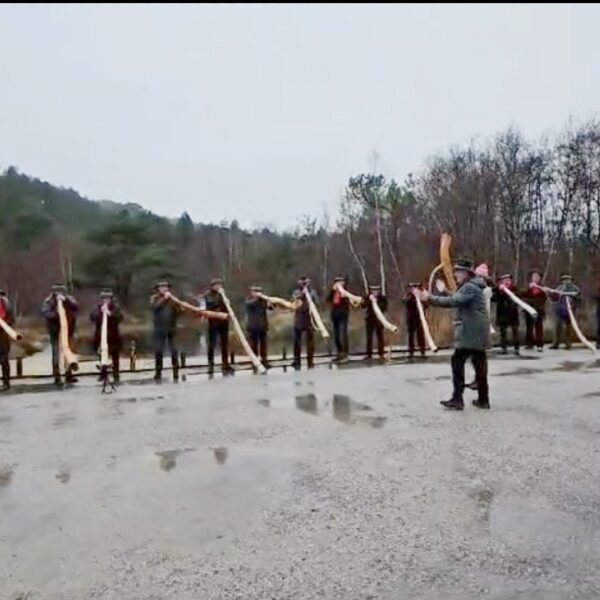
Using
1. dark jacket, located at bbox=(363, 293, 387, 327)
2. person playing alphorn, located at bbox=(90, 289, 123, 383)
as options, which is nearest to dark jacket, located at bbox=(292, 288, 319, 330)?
dark jacket, located at bbox=(363, 293, 387, 327)

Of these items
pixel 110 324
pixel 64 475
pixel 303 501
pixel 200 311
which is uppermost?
pixel 200 311

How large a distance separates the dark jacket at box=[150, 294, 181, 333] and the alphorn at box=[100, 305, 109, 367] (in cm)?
127

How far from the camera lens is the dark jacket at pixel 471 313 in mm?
10242

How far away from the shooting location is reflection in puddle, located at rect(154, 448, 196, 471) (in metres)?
7.60

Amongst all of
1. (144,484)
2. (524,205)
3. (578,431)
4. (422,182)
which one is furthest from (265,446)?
(422,182)

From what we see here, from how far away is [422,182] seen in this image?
53.0 m

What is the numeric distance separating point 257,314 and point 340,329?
2.34 metres

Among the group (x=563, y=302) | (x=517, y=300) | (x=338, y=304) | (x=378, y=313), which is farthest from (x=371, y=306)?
(x=563, y=302)

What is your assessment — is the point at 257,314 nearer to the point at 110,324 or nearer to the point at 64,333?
the point at 110,324

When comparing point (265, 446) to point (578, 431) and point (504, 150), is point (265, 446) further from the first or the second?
point (504, 150)

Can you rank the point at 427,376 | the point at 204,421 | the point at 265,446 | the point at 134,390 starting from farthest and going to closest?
the point at 427,376, the point at 134,390, the point at 204,421, the point at 265,446

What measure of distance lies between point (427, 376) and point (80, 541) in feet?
32.4

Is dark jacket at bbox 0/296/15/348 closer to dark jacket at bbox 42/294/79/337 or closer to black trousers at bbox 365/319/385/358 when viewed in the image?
dark jacket at bbox 42/294/79/337

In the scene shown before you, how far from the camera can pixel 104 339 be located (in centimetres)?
1464
